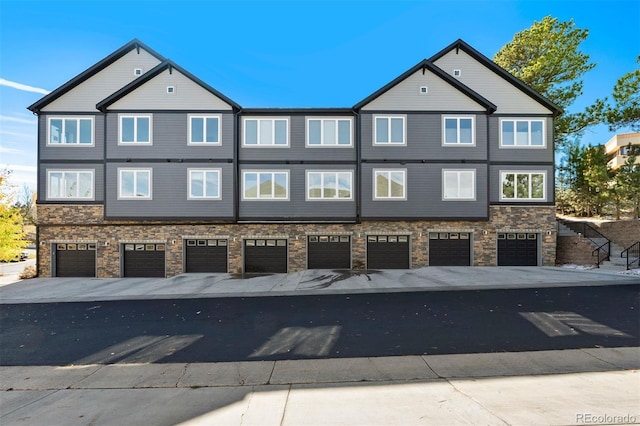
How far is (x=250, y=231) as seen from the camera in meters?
15.5

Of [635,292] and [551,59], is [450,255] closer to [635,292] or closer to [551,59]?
[635,292]

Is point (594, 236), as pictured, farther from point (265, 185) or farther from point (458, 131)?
point (265, 185)

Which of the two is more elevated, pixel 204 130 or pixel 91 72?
pixel 91 72

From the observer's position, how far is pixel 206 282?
44.2ft

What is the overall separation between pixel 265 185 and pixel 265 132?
9.96 ft

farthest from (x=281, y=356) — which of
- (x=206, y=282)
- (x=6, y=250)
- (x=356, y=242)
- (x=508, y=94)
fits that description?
(x=6, y=250)

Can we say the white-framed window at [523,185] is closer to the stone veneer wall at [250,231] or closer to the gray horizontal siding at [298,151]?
the stone veneer wall at [250,231]

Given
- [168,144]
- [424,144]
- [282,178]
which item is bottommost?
[282,178]

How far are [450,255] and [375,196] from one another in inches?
213

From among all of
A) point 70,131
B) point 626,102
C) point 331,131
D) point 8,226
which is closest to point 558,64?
point 626,102

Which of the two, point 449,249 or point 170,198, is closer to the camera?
point 170,198

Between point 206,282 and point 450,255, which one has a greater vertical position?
point 450,255

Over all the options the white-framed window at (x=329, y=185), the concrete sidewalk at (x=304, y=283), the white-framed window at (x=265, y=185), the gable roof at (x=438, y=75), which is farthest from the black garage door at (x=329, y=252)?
the gable roof at (x=438, y=75)

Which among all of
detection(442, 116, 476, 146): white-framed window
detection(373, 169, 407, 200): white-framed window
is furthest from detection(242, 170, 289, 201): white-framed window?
detection(442, 116, 476, 146): white-framed window
